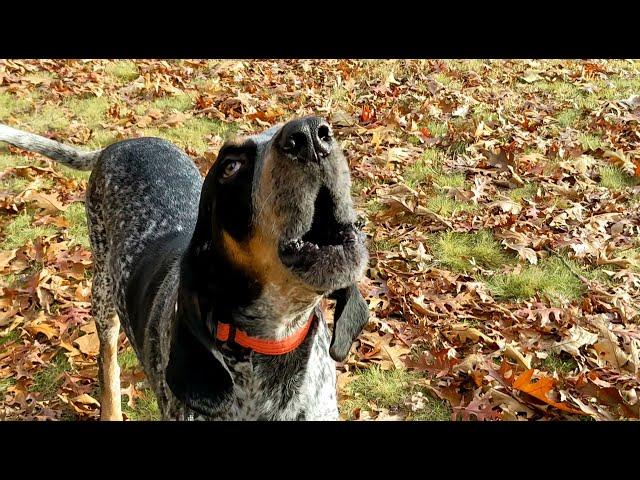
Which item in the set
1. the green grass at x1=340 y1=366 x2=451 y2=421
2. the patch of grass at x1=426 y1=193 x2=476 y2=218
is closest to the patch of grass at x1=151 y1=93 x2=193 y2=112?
the patch of grass at x1=426 y1=193 x2=476 y2=218

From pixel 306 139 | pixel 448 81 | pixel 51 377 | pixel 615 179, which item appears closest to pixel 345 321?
pixel 306 139

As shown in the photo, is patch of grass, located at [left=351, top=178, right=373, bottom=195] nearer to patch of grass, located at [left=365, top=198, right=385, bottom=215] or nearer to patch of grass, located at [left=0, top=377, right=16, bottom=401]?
patch of grass, located at [left=365, top=198, right=385, bottom=215]

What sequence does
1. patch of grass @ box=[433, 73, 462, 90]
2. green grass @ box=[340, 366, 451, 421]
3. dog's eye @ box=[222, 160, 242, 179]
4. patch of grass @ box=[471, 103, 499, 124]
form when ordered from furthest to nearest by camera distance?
1. patch of grass @ box=[433, 73, 462, 90]
2. patch of grass @ box=[471, 103, 499, 124]
3. green grass @ box=[340, 366, 451, 421]
4. dog's eye @ box=[222, 160, 242, 179]

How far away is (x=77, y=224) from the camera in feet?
20.9

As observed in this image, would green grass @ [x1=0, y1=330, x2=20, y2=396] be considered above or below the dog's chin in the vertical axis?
below

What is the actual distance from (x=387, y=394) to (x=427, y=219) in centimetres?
234

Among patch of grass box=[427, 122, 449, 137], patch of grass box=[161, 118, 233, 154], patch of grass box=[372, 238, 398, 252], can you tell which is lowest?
patch of grass box=[161, 118, 233, 154]

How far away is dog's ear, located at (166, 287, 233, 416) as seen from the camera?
279 cm

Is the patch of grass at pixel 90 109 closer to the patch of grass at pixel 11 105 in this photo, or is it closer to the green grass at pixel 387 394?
the patch of grass at pixel 11 105

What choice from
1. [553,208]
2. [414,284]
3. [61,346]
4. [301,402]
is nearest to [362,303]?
[301,402]

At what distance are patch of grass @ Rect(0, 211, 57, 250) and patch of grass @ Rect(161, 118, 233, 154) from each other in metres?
2.11

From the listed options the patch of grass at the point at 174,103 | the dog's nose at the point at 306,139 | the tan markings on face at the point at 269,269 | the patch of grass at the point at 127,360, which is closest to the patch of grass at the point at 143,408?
the patch of grass at the point at 127,360
